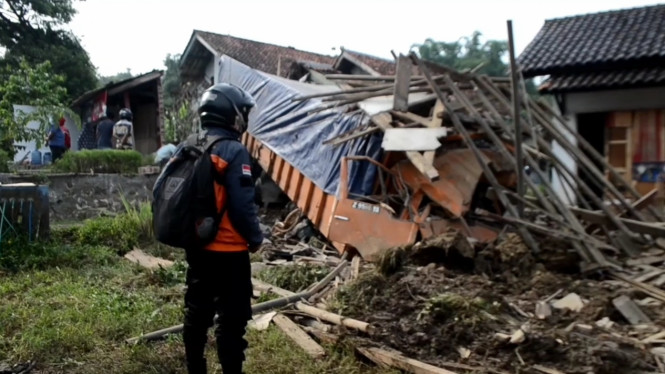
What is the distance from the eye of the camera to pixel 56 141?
13.4m

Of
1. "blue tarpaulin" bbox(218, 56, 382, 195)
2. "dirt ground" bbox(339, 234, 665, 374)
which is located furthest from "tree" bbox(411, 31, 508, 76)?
"dirt ground" bbox(339, 234, 665, 374)

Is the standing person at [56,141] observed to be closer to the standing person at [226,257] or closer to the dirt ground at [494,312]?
the dirt ground at [494,312]

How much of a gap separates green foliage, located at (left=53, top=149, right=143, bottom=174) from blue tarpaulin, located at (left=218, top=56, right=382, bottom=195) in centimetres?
257

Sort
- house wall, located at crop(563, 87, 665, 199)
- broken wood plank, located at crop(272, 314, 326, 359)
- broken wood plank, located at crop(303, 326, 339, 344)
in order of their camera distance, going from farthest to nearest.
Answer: house wall, located at crop(563, 87, 665, 199), broken wood plank, located at crop(303, 326, 339, 344), broken wood plank, located at crop(272, 314, 326, 359)

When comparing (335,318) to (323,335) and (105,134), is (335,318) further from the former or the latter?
(105,134)

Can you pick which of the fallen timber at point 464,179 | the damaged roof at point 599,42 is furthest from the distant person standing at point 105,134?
the damaged roof at point 599,42

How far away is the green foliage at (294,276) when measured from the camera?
20.7 feet

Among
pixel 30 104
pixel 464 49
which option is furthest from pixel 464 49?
pixel 30 104

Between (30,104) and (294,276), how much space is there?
9375 millimetres

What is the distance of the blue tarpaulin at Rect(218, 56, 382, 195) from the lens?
771cm

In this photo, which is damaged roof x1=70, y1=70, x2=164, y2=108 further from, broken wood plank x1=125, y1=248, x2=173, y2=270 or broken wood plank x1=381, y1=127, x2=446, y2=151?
broken wood plank x1=381, y1=127, x2=446, y2=151

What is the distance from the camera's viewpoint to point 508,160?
22.6 feet

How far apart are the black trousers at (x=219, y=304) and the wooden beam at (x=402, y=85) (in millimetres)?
4122

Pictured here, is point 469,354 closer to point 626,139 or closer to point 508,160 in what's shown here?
point 508,160
